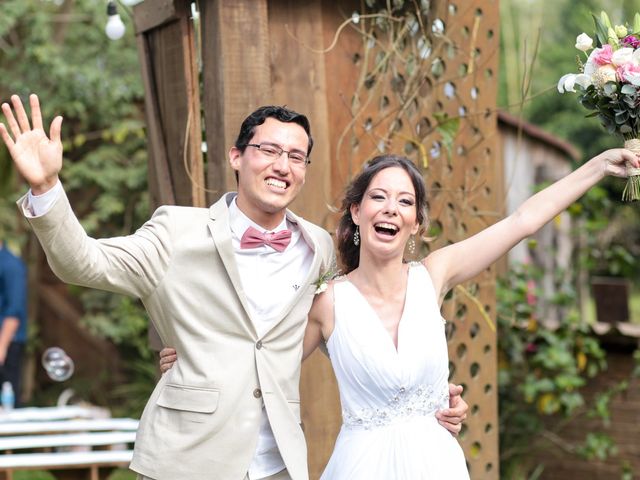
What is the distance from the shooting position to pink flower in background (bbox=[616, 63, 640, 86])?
299 cm

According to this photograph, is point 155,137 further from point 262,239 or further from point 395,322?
point 395,322

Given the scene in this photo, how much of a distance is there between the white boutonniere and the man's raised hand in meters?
0.94

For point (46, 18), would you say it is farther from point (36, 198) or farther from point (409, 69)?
point (36, 198)

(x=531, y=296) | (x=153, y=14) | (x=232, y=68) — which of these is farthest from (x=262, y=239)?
(x=531, y=296)

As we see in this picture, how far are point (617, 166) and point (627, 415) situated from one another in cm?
378

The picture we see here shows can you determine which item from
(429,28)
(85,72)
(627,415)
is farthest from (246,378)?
(85,72)

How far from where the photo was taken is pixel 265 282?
3039mm

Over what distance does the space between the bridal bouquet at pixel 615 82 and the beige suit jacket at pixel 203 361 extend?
3.79 feet

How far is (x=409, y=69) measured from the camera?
14.7ft

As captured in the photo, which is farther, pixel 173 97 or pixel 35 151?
pixel 173 97

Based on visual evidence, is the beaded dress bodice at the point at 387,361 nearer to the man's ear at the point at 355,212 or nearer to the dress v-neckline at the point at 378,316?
the dress v-neckline at the point at 378,316

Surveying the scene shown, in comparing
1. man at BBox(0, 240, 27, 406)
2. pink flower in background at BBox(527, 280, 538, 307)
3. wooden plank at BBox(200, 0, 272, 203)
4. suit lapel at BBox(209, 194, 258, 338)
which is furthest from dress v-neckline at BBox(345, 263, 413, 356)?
man at BBox(0, 240, 27, 406)

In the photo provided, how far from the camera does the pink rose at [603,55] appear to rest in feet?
10.2

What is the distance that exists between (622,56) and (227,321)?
56.3 inches
